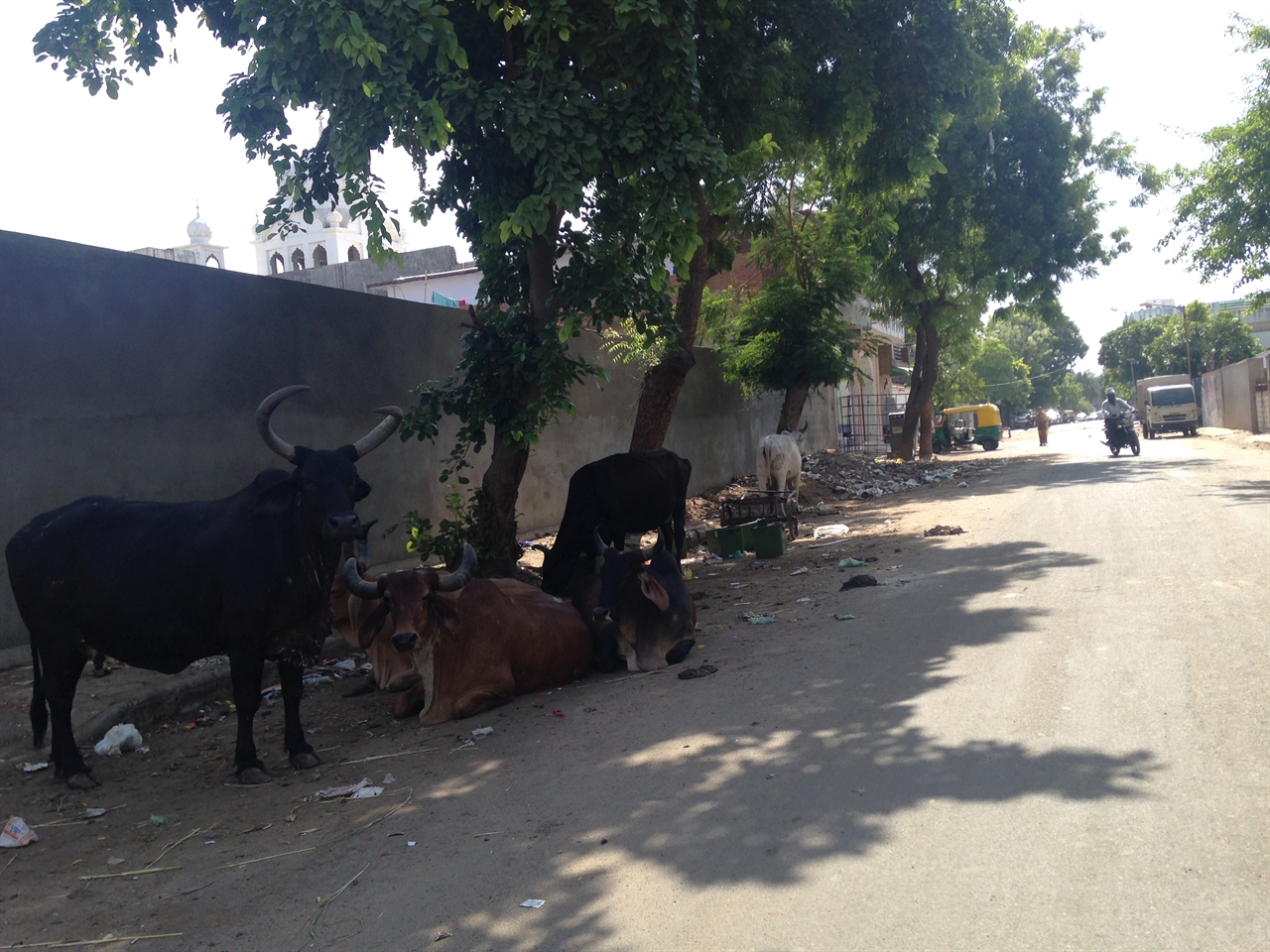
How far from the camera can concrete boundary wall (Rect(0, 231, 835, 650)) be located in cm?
804

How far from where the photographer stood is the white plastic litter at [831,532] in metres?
15.4

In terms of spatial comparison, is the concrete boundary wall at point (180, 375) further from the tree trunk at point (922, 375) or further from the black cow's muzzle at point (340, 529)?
the tree trunk at point (922, 375)

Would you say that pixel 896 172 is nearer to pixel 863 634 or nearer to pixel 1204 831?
pixel 863 634

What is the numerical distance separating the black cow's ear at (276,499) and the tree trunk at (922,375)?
2726cm

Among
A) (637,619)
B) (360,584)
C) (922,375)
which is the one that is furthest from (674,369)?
(922,375)

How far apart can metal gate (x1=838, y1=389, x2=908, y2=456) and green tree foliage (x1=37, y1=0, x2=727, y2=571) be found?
96.3 feet

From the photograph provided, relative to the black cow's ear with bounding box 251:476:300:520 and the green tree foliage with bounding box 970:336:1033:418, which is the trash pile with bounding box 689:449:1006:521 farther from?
the green tree foliage with bounding box 970:336:1033:418

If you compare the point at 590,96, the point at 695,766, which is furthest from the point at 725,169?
the point at 695,766

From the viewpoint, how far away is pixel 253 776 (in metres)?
6.09

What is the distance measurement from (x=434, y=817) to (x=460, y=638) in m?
2.23

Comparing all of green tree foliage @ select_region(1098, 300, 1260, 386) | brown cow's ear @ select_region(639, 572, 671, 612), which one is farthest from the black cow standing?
green tree foliage @ select_region(1098, 300, 1260, 386)

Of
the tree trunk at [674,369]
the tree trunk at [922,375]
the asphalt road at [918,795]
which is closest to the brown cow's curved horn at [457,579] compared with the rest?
the asphalt road at [918,795]

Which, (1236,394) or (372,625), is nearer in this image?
(372,625)

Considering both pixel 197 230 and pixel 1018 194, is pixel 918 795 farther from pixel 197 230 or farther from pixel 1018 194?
pixel 197 230
